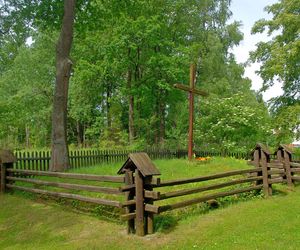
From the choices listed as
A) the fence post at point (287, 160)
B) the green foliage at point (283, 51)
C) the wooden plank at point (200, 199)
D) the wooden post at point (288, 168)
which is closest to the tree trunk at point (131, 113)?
the green foliage at point (283, 51)

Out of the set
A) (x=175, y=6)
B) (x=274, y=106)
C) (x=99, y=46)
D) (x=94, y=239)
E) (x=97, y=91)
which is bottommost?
(x=94, y=239)

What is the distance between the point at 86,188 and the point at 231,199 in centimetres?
415

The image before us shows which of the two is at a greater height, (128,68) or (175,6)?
(175,6)

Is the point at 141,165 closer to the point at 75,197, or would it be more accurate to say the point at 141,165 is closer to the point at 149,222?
the point at 149,222

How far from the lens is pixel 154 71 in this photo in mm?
29016

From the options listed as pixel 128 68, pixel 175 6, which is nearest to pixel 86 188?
pixel 128 68

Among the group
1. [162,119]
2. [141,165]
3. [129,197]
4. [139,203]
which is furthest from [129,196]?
[162,119]

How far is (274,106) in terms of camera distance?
24109 mm

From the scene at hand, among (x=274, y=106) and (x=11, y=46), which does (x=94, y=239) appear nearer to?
(x=11, y=46)

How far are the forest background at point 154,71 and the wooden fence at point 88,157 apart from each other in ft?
9.22

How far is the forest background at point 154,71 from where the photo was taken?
66.0 ft

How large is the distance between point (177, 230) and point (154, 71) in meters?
22.8

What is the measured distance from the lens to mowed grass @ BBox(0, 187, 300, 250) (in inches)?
255

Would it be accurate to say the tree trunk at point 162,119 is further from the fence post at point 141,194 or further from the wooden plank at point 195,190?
the fence post at point 141,194
